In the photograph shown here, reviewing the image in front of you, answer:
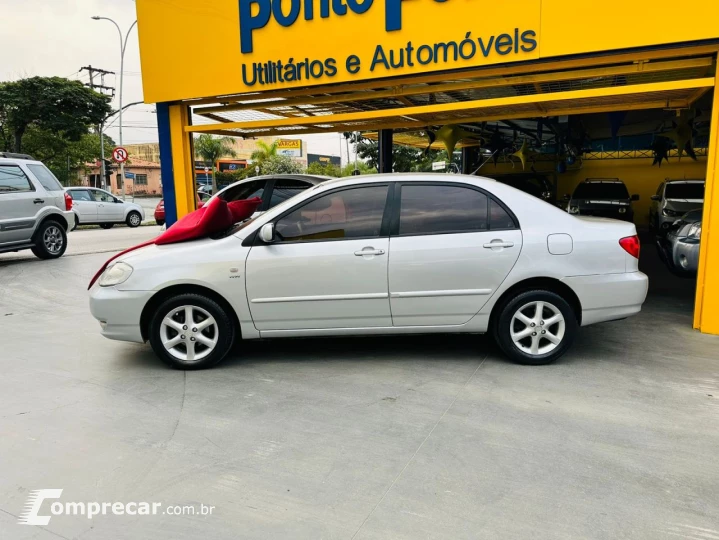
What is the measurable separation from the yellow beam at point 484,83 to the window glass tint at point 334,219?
3.03 meters

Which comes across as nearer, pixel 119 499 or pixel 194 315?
pixel 119 499

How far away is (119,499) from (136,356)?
8.11 ft

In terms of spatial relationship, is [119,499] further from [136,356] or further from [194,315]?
[136,356]

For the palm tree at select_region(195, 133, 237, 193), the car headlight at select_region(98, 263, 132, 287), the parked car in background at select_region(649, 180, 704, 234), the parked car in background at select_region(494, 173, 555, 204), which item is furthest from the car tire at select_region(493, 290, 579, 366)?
the palm tree at select_region(195, 133, 237, 193)

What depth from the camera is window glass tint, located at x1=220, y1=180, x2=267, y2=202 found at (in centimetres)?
834

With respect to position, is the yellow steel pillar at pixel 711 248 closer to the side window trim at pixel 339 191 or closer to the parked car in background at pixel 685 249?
the parked car in background at pixel 685 249

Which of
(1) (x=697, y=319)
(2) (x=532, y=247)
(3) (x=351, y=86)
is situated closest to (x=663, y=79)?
(1) (x=697, y=319)

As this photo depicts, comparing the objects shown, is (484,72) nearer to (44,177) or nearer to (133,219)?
(44,177)

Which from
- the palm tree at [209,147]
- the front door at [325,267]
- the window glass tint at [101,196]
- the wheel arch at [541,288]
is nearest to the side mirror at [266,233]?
the front door at [325,267]

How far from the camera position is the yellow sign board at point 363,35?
5559 mm

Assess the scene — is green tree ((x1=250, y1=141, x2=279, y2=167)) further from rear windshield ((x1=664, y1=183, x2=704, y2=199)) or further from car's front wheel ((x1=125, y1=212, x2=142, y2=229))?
rear windshield ((x1=664, y1=183, x2=704, y2=199))

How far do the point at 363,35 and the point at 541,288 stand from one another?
4.06 meters

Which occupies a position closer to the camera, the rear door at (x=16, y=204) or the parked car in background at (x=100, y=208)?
the rear door at (x=16, y=204)

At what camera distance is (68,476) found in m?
3.04
